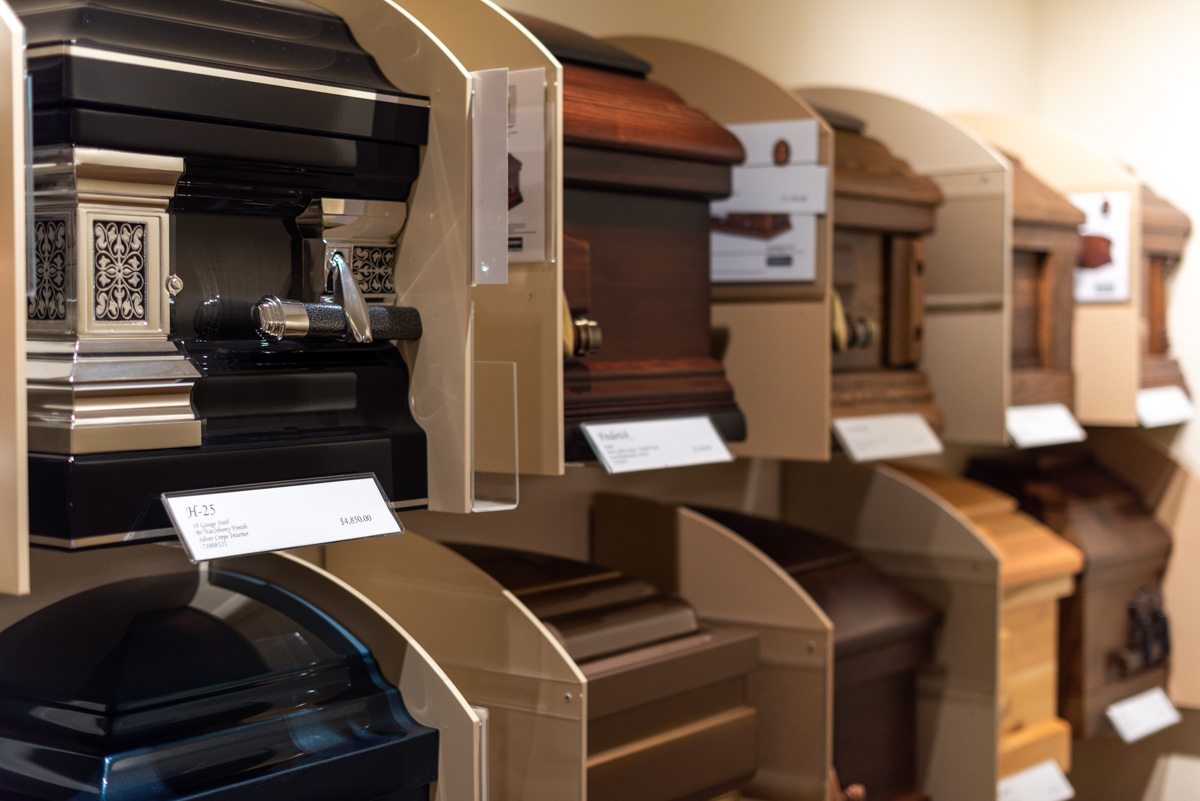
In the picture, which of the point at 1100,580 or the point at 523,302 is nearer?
the point at 523,302

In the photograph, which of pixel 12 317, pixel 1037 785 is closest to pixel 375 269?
pixel 12 317

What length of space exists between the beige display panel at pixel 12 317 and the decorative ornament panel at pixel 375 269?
40 cm

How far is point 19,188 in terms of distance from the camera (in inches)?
37.4

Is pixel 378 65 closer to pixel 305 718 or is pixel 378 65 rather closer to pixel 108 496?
pixel 108 496

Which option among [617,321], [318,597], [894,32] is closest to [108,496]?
[318,597]

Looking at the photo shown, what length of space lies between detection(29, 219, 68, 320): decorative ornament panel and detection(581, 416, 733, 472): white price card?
661 mm

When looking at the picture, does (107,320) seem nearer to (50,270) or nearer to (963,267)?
(50,270)

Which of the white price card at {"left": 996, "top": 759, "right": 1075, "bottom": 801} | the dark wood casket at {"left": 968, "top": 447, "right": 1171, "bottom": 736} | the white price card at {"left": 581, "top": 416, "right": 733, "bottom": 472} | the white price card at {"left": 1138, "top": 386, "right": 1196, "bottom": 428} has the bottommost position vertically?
the white price card at {"left": 996, "top": 759, "right": 1075, "bottom": 801}

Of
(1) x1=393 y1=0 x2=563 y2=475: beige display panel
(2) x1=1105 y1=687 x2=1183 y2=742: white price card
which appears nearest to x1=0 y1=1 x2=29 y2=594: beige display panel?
(1) x1=393 y1=0 x2=563 y2=475: beige display panel

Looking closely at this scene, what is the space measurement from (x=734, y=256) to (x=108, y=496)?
1215 mm

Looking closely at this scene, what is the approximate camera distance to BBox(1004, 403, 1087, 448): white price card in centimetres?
245

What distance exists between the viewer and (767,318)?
2.05 m

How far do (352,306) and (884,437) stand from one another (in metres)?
1.18

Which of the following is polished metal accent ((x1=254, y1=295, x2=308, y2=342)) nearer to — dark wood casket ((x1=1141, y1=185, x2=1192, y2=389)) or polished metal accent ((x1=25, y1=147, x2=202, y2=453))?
polished metal accent ((x1=25, y1=147, x2=202, y2=453))
